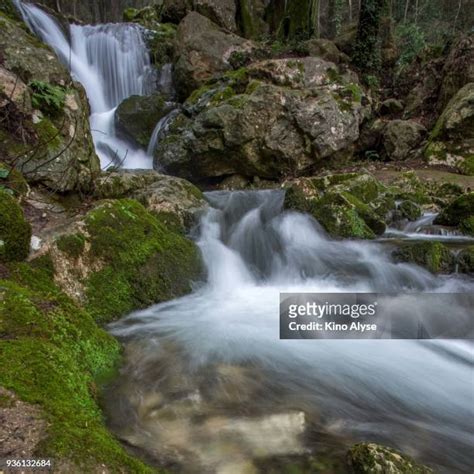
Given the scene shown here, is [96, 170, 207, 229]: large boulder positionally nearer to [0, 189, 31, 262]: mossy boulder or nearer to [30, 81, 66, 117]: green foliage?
[30, 81, 66, 117]: green foliage

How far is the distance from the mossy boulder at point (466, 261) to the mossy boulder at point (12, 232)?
5.75 metres

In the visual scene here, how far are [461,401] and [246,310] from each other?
2625 millimetres

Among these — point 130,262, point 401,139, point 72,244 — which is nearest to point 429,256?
point 130,262

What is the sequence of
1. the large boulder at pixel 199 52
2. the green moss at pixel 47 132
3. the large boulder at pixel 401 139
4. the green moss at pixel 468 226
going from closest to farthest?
1. the green moss at pixel 47 132
2. the green moss at pixel 468 226
3. the large boulder at pixel 401 139
4. the large boulder at pixel 199 52

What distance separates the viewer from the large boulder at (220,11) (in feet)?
64.3

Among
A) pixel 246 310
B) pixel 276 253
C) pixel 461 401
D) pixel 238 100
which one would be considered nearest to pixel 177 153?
pixel 238 100

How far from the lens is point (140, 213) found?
17.5ft

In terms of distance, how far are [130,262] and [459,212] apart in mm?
6439

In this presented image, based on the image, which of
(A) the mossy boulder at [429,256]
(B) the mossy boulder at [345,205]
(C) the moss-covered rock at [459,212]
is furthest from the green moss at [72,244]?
(C) the moss-covered rock at [459,212]

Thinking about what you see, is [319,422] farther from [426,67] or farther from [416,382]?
[426,67]

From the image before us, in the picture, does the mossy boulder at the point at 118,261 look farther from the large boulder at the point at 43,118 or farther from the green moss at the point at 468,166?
the green moss at the point at 468,166

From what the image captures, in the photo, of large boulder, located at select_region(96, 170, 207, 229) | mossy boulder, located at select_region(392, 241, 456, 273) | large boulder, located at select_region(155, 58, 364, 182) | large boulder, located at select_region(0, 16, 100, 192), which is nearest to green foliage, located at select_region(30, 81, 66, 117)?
large boulder, located at select_region(0, 16, 100, 192)

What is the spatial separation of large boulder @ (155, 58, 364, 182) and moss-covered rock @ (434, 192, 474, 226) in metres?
4.57

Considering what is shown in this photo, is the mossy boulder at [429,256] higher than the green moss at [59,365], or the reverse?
the green moss at [59,365]
